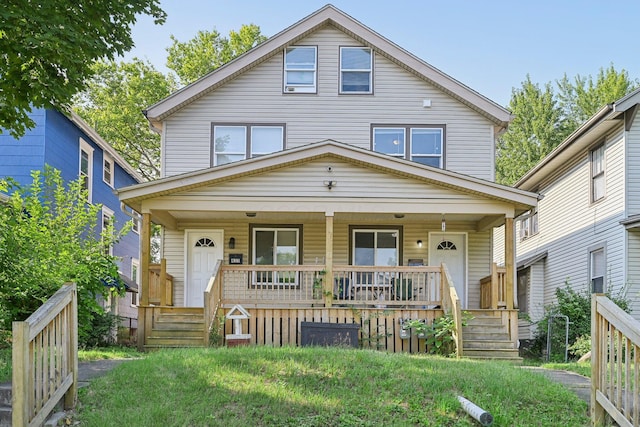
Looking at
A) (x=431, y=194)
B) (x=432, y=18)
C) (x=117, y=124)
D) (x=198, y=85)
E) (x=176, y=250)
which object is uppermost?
(x=432, y=18)

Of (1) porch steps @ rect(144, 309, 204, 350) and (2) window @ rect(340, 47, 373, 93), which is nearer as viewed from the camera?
(1) porch steps @ rect(144, 309, 204, 350)

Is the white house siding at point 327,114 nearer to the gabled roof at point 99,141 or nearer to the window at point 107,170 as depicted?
the gabled roof at point 99,141

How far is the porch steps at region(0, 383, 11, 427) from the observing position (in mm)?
6143

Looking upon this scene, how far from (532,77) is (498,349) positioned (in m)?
29.3

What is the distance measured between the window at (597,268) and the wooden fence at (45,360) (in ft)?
44.3

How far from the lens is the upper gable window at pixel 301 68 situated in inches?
663

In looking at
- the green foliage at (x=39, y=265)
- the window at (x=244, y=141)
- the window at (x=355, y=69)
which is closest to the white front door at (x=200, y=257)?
the window at (x=244, y=141)

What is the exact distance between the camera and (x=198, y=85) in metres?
16.3

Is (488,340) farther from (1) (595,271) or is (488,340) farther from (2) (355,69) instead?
(2) (355,69)

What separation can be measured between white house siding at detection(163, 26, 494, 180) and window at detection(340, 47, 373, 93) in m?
0.18

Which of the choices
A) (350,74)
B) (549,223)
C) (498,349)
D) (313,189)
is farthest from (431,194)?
(549,223)

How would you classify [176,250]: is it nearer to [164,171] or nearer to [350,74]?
[164,171]

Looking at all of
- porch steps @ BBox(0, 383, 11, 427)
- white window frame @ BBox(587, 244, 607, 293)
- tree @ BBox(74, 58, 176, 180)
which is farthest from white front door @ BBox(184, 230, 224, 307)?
tree @ BBox(74, 58, 176, 180)

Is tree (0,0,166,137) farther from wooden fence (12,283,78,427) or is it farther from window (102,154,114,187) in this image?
window (102,154,114,187)
